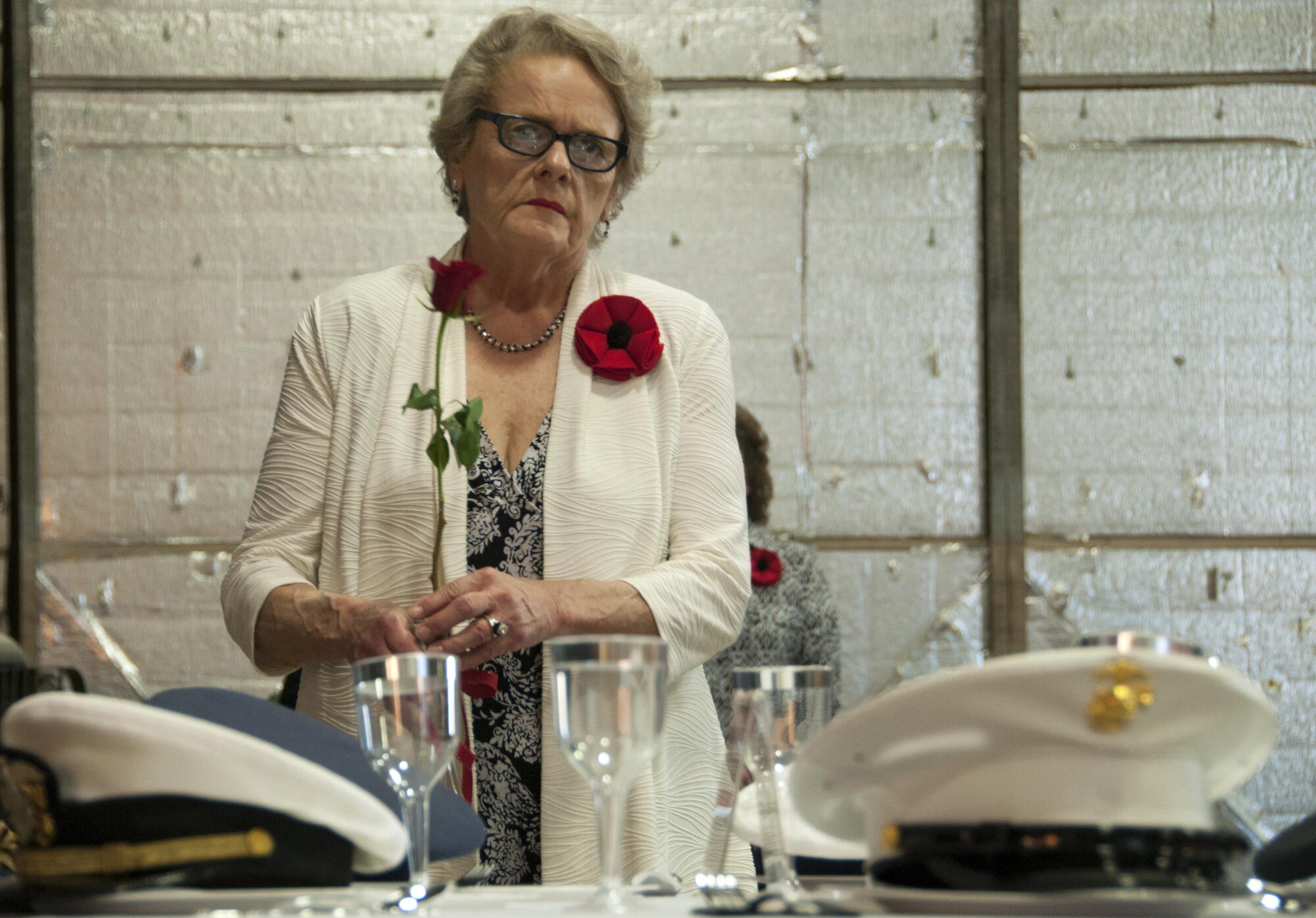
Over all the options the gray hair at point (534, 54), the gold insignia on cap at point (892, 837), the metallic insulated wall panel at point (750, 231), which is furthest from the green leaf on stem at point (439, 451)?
the metallic insulated wall panel at point (750, 231)

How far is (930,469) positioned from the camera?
130 inches

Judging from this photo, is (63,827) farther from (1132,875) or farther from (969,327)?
(969,327)

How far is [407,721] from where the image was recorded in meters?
0.90

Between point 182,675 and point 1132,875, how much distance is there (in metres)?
2.91

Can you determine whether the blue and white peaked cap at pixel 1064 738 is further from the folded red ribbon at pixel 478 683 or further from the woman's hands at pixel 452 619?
the folded red ribbon at pixel 478 683

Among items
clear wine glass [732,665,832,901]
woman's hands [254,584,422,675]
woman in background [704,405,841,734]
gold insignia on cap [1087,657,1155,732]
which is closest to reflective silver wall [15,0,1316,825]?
woman in background [704,405,841,734]

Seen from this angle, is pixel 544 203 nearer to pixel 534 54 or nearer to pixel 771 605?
pixel 534 54

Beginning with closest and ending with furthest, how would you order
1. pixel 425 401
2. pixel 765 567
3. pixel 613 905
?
pixel 613 905, pixel 425 401, pixel 765 567

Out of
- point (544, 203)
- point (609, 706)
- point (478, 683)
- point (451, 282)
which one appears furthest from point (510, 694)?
point (609, 706)

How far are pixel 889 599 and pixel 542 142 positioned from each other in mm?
1852

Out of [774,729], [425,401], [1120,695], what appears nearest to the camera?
[1120,695]

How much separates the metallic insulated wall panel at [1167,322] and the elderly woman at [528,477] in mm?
1731

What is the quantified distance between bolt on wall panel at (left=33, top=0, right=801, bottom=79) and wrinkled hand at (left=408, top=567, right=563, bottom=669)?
222cm

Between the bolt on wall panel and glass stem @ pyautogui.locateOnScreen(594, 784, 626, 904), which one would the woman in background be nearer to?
the bolt on wall panel
